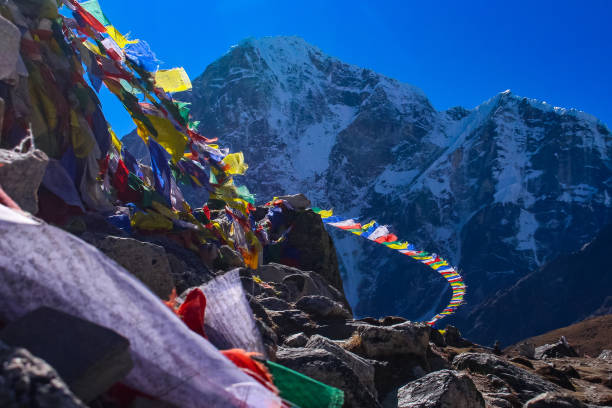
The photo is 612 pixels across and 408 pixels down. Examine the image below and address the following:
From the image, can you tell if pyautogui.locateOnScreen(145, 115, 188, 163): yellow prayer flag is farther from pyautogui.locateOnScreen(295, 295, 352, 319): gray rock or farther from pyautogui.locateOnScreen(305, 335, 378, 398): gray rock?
pyautogui.locateOnScreen(305, 335, 378, 398): gray rock

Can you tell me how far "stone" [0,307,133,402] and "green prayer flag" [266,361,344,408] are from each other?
2.10ft

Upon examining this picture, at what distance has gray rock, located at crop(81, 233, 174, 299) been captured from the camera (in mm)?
3430

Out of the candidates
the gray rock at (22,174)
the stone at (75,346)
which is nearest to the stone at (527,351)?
the gray rock at (22,174)

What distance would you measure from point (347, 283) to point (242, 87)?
2505 inches

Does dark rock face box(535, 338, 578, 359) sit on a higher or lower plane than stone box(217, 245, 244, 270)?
higher

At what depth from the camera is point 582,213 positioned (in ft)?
406

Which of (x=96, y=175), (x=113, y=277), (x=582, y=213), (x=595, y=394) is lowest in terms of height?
(x=113, y=277)

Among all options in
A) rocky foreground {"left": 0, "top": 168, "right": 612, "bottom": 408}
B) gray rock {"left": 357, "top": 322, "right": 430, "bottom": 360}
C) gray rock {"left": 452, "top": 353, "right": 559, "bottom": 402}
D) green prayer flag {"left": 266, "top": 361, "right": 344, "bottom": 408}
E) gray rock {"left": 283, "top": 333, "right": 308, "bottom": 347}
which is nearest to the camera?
rocky foreground {"left": 0, "top": 168, "right": 612, "bottom": 408}

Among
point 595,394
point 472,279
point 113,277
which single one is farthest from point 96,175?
point 472,279

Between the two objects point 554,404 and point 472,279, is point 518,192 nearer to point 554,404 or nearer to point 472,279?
point 472,279

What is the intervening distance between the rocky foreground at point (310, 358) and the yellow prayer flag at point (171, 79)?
1.89 meters

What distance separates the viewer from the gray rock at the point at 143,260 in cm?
343

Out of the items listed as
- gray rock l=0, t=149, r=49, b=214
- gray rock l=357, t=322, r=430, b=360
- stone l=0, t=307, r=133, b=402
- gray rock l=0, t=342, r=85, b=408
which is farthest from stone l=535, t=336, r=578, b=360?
gray rock l=0, t=342, r=85, b=408

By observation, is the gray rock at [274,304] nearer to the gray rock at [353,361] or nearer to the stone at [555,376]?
the gray rock at [353,361]
